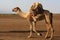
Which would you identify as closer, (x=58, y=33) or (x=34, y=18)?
(x=34, y=18)

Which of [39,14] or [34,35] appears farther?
[34,35]

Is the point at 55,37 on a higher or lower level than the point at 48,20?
lower

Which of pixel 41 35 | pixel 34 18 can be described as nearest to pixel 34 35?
pixel 41 35

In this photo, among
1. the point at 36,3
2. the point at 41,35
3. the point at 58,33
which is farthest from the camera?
the point at 58,33

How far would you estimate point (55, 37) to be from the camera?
2924 millimetres

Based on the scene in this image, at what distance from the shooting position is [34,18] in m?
2.77

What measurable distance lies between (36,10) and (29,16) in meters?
0.13

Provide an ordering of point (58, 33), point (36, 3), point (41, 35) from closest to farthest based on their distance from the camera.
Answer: point (36, 3) → point (41, 35) → point (58, 33)

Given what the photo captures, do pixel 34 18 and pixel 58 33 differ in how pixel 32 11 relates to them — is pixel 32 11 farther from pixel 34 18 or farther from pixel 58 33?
pixel 58 33

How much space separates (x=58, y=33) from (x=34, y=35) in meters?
0.30

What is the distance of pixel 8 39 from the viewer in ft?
9.28

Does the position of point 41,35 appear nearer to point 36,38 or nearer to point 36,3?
point 36,38

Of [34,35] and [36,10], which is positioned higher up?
[36,10]

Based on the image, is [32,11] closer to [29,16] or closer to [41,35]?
[29,16]
